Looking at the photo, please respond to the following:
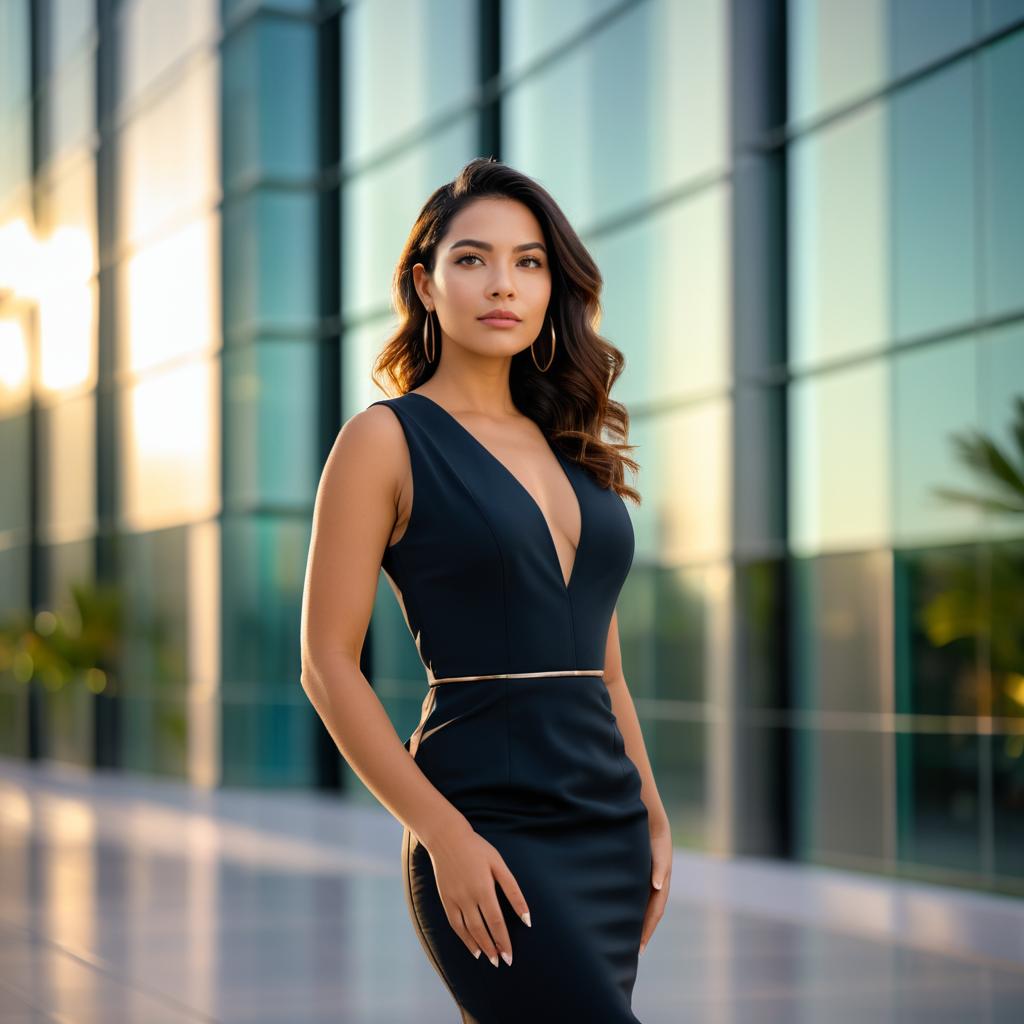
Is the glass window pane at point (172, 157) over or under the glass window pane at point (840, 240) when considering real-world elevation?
over

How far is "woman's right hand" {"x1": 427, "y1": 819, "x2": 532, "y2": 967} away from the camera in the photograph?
7.72 ft

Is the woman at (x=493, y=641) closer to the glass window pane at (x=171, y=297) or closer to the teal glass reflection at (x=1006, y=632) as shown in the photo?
the teal glass reflection at (x=1006, y=632)

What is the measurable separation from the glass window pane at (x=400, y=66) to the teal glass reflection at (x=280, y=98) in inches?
16.3

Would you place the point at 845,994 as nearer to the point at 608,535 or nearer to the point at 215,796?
the point at 608,535

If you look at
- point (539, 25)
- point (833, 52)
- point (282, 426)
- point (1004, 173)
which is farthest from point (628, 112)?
point (282, 426)

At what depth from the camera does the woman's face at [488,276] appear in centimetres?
264

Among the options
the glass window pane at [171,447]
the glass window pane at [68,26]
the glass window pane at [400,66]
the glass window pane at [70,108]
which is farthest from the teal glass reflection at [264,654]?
the glass window pane at [68,26]

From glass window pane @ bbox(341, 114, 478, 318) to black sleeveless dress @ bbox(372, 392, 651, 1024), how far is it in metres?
14.3

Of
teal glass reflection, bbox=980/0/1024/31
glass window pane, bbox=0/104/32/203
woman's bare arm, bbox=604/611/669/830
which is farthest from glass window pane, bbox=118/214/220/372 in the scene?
woman's bare arm, bbox=604/611/669/830

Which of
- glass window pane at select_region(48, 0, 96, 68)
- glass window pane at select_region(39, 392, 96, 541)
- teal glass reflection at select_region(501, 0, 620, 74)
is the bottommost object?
glass window pane at select_region(39, 392, 96, 541)

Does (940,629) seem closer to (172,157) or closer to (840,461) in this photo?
(840,461)

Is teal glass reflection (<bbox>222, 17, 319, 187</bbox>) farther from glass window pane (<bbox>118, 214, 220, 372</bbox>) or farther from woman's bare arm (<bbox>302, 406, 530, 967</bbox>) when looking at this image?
woman's bare arm (<bbox>302, 406, 530, 967</bbox>)

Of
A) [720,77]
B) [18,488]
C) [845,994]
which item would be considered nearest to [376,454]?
[845,994]

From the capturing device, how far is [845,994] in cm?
753
